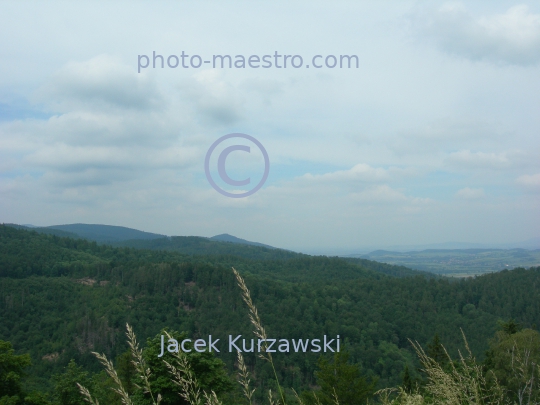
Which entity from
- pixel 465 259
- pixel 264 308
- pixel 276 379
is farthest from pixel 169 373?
pixel 465 259

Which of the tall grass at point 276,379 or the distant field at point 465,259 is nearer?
the tall grass at point 276,379

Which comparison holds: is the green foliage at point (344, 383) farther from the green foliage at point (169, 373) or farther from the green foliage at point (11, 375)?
the green foliage at point (11, 375)

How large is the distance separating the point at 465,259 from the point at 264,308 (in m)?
36.1

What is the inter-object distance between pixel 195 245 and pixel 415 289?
64.1 metres

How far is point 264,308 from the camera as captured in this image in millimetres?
32688

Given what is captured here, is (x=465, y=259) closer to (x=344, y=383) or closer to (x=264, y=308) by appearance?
(x=264, y=308)

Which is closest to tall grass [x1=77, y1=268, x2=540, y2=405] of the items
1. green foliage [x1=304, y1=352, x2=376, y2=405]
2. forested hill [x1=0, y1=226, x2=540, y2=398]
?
green foliage [x1=304, y1=352, x2=376, y2=405]

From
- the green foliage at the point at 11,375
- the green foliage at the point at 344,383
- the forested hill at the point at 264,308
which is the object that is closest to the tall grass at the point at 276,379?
the green foliage at the point at 344,383

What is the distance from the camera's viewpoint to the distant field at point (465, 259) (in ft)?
135

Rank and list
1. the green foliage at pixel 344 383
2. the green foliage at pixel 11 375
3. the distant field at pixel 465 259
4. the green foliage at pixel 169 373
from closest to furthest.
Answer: the green foliage at pixel 169 373
the green foliage at pixel 11 375
the green foliage at pixel 344 383
the distant field at pixel 465 259

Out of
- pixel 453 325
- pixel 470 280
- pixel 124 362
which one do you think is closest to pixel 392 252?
pixel 470 280

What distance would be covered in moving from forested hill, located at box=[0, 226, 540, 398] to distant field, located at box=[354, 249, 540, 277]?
3176 mm

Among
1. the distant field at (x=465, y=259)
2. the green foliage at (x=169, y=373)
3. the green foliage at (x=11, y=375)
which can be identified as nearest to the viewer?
the green foliage at (x=169, y=373)

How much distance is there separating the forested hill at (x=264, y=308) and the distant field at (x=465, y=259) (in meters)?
3.18
